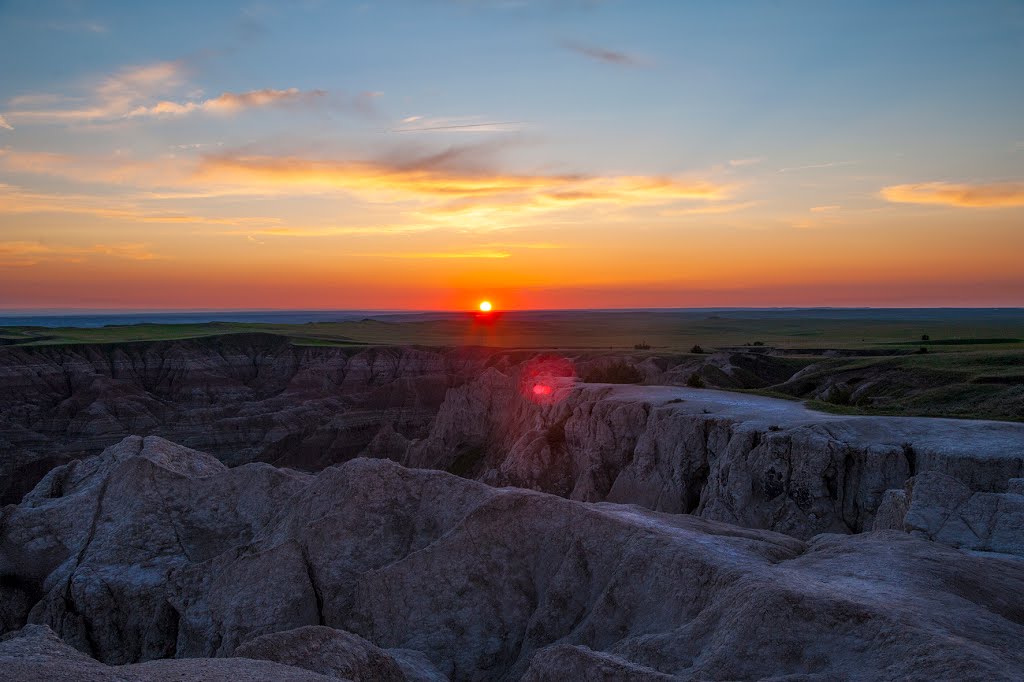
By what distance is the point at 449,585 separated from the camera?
1972cm

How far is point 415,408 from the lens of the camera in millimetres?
87750

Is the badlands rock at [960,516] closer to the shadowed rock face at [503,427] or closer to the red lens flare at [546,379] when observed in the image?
the shadowed rock face at [503,427]

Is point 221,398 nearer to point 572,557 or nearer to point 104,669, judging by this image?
point 572,557

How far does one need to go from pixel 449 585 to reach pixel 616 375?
39664 millimetres

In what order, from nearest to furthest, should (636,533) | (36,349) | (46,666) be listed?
(46,666) → (636,533) → (36,349)

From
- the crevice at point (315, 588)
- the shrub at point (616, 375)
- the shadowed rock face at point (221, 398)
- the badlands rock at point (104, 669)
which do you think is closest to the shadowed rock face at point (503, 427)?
the shadowed rock face at point (221, 398)

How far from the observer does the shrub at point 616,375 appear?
5731 cm

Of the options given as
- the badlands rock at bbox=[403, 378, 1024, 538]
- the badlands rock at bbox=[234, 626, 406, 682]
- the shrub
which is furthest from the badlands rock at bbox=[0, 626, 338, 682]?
the shrub

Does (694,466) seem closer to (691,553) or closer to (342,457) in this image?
(691,553)

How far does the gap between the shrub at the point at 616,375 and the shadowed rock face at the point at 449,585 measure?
3267cm

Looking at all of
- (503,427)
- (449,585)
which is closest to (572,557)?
(449,585)

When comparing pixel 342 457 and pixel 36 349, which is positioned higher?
pixel 36 349

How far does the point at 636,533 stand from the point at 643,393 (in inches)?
954

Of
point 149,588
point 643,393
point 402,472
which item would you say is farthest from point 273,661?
point 643,393
